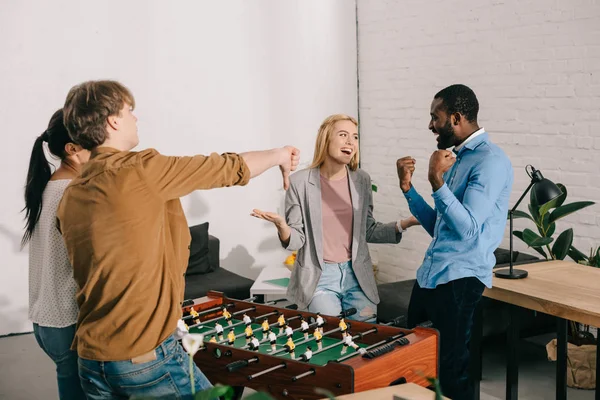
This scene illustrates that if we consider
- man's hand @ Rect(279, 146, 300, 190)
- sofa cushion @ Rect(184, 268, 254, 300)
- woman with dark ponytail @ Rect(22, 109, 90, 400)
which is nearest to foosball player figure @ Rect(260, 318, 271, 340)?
woman with dark ponytail @ Rect(22, 109, 90, 400)

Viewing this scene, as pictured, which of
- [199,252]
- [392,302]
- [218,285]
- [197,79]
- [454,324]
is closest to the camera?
[454,324]

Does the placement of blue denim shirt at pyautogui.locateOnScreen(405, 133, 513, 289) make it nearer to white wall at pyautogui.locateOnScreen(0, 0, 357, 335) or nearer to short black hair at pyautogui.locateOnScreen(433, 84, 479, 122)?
short black hair at pyautogui.locateOnScreen(433, 84, 479, 122)

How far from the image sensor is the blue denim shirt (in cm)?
276

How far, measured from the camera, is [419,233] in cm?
578

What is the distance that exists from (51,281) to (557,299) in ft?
6.67

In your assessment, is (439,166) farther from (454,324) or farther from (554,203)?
(554,203)

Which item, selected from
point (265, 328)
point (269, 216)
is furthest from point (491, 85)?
point (265, 328)

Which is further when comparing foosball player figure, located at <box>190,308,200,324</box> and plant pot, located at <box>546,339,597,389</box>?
plant pot, located at <box>546,339,597,389</box>

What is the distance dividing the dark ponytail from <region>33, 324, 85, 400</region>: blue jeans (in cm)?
35

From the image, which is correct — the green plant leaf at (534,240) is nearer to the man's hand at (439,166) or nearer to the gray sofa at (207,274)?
the man's hand at (439,166)

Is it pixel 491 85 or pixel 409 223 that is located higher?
pixel 491 85

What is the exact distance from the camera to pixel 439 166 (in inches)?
108

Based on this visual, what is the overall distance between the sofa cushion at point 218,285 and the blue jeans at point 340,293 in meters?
1.76

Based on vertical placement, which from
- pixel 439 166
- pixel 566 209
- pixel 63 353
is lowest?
pixel 63 353
